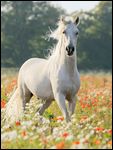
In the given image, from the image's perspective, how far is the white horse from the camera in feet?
32.5

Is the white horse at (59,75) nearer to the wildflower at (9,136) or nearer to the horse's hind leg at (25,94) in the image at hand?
the horse's hind leg at (25,94)

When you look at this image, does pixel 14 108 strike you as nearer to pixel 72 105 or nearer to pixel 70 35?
pixel 72 105

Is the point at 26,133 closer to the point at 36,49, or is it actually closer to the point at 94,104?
the point at 94,104

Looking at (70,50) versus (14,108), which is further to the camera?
(14,108)

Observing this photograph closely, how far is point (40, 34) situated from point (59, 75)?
52.0 meters

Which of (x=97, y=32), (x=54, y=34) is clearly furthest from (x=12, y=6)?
(x=54, y=34)

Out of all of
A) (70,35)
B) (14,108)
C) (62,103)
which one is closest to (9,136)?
(62,103)

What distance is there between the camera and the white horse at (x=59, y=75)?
32.5ft

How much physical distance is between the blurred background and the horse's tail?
1819 inches

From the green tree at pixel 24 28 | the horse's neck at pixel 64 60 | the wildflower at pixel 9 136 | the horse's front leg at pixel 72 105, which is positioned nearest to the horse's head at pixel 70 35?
the horse's neck at pixel 64 60

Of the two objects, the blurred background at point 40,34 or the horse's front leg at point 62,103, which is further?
the blurred background at point 40,34

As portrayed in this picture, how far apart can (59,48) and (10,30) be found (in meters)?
53.1

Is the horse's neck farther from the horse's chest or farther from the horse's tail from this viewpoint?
the horse's tail

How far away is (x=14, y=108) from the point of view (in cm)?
1173
